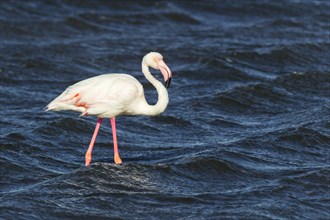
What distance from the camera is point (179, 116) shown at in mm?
14461

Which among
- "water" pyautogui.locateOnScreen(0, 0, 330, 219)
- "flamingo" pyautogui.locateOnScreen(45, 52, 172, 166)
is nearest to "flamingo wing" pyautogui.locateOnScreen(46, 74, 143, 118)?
"flamingo" pyautogui.locateOnScreen(45, 52, 172, 166)

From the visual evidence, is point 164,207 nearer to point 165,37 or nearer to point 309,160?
point 309,160

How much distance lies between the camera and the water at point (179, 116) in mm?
10273

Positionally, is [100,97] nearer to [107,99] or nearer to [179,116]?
[107,99]

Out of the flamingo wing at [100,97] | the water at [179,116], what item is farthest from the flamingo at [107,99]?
the water at [179,116]

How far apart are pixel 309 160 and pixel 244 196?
2.02m

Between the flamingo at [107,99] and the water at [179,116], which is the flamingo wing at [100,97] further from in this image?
the water at [179,116]

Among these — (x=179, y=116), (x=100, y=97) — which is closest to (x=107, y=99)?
(x=100, y=97)

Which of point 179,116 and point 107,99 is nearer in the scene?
point 107,99

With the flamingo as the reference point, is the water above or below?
below

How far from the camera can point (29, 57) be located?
1772 centimetres

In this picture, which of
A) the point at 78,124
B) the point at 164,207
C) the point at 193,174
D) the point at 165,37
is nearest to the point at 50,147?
the point at 78,124

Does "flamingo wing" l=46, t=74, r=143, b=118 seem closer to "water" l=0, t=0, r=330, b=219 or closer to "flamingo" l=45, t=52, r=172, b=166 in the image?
"flamingo" l=45, t=52, r=172, b=166

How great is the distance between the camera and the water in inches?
404
